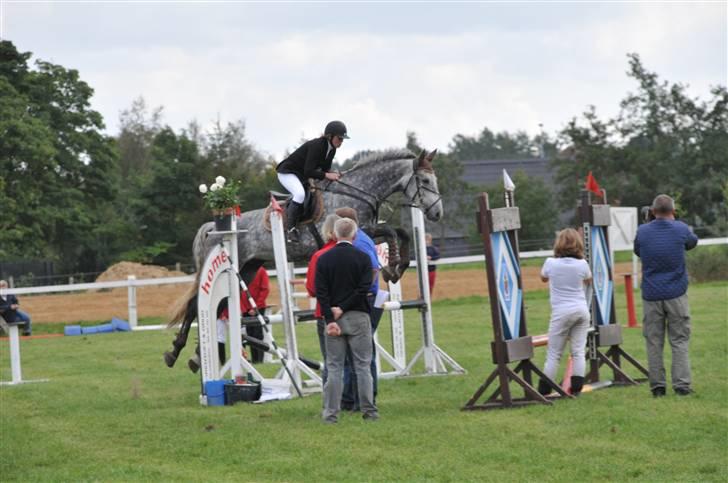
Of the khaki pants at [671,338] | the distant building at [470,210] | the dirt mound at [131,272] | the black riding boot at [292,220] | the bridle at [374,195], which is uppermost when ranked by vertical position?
the distant building at [470,210]

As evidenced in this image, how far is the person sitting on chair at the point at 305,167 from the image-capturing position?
13195mm

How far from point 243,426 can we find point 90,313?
23.0 m

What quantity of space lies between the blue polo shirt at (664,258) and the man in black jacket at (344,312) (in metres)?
3.00

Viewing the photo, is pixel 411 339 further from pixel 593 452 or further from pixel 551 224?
pixel 551 224

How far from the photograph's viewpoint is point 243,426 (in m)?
11.1

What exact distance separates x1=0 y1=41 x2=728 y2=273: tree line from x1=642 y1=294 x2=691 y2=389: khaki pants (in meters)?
35.8

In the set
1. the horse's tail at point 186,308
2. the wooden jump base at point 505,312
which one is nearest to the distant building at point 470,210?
the horse's tail at point 186,308

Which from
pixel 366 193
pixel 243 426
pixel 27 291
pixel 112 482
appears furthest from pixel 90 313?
pixel 112 482

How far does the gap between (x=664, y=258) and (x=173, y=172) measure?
42.4 metres

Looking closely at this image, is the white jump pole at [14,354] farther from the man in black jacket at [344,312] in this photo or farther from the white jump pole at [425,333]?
the man in black jacket at [344,312]

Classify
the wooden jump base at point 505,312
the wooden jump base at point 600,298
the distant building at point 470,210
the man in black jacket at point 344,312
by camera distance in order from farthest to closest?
the distant building at point 470,210 → the wooden jump base at point 600,298 → the wooden jump base at point 505,312 → the man in black jacket at point 344,312

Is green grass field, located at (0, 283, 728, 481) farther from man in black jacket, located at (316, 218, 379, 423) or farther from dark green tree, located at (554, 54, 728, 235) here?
dark green tree, located at (554, 54, 728, 235)

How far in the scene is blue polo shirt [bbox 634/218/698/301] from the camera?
11812 millimetres

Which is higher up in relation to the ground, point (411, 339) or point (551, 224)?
point (551, 224)
